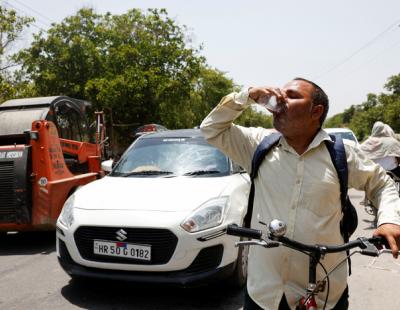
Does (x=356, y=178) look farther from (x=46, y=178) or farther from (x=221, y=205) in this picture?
(x=46, y=178)

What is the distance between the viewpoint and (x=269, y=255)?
226 cm

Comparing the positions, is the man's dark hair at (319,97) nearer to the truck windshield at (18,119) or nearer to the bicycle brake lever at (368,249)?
the bicycle brake lever at (368,249)

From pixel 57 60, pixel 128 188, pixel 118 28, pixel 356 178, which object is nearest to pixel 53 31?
pixel 57 60

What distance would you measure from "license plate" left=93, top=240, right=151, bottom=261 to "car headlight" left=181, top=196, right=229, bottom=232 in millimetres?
397

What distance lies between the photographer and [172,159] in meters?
5.34

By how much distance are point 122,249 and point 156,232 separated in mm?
339

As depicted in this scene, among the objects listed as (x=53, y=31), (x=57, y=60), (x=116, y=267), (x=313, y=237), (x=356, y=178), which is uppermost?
(x=53, y=31)

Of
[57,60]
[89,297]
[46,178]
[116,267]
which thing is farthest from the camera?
[57,60]

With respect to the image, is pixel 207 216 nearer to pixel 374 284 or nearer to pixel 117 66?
pixel 374 284

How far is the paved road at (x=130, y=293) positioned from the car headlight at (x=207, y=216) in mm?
753

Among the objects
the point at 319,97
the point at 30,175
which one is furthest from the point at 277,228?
the point at 30,175

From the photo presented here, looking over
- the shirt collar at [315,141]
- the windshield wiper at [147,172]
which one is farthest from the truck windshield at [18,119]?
the shirt collar at [315,141]

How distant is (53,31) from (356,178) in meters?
27.3

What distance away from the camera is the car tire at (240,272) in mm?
4344
